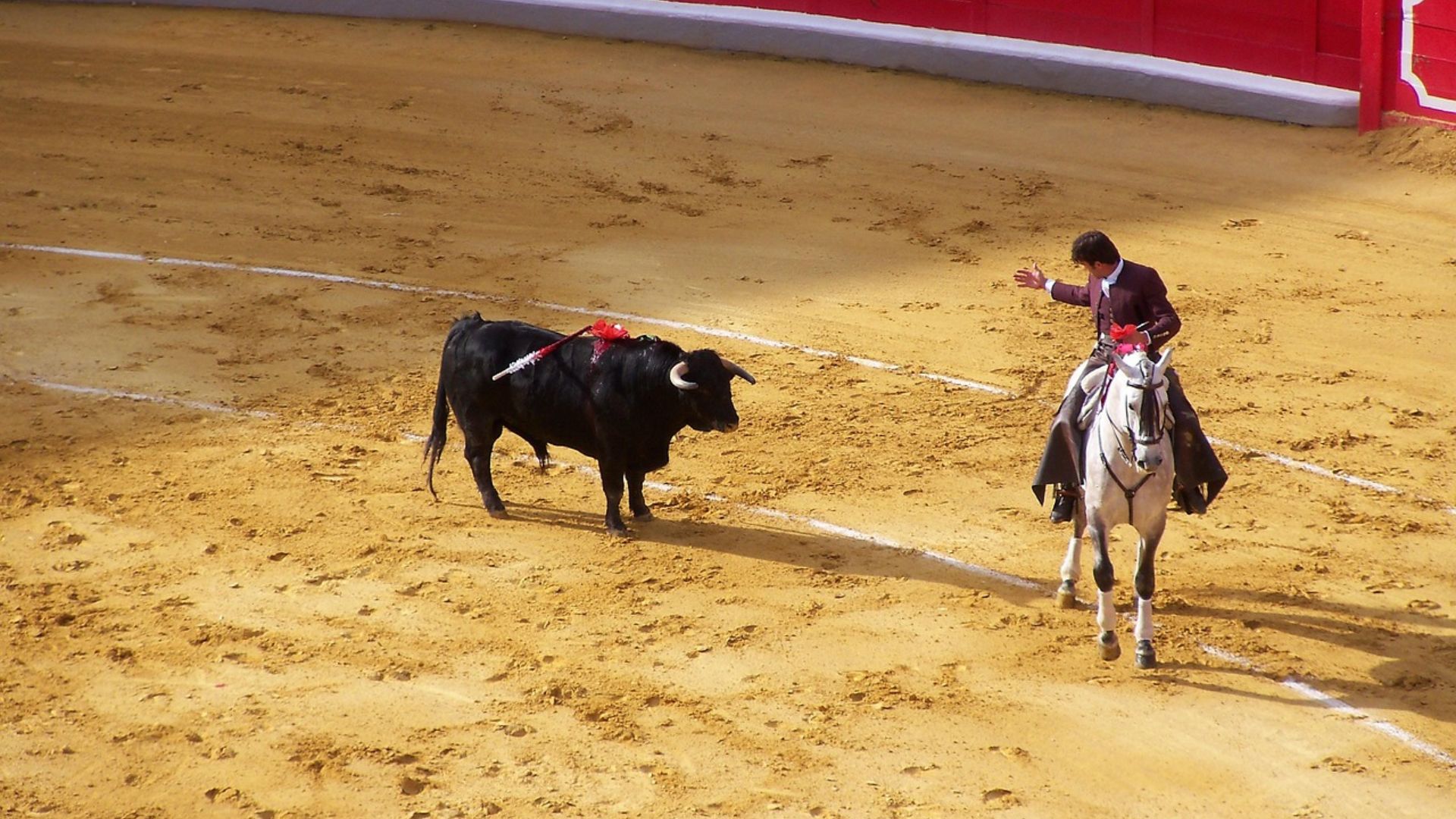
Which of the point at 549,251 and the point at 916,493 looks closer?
the point at 916,493

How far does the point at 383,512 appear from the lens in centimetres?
903

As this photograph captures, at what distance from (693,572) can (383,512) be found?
1.90 meters

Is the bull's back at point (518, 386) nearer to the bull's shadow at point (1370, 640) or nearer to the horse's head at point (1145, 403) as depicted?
the horse's head at point (1145, 403)

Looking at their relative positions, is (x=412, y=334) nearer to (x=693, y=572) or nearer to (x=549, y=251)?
(x=549, y=251)

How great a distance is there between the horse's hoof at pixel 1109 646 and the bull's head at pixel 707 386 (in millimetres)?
2151

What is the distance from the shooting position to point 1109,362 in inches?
279

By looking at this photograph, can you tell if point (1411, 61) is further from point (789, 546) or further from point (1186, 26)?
point (789, 546)

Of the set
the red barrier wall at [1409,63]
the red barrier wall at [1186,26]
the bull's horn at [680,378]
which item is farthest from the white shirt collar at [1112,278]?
the red barrier wall at [1186,26]

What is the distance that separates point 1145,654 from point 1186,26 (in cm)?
1028

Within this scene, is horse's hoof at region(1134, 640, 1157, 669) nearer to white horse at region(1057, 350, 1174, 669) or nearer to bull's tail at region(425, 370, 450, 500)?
white horse at region(1057, 350, 1174, 669)

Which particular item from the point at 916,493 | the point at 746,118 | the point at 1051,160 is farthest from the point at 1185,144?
the point at 916,493

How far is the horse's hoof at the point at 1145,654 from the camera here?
7.27 metres

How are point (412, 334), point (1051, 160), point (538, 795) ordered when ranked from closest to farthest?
point (538, 795)
point (412, 334)
point (1051, 160)

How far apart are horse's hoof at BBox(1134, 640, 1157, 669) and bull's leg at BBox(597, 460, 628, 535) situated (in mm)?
2829
